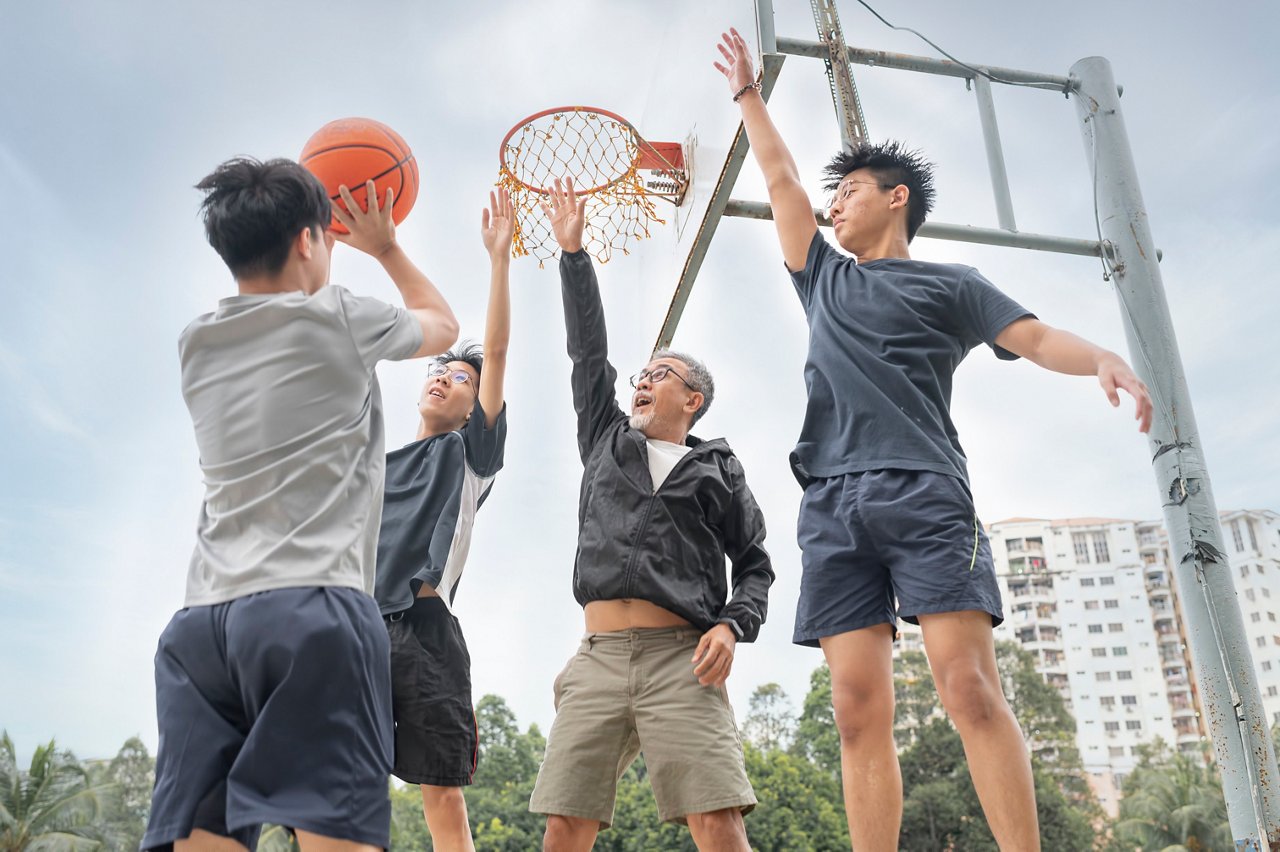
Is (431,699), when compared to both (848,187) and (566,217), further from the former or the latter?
(848,187)

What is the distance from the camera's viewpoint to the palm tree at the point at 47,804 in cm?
2972

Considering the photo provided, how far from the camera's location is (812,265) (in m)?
3.97

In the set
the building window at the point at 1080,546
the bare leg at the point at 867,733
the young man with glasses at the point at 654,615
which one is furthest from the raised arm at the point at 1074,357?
the building window at the point at 1080,546

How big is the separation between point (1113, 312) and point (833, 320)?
2.94m

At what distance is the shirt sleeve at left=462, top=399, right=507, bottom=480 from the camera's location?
4570mm

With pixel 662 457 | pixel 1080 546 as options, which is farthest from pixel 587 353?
pixel 1080 546

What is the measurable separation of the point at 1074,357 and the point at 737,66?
2.10 metres

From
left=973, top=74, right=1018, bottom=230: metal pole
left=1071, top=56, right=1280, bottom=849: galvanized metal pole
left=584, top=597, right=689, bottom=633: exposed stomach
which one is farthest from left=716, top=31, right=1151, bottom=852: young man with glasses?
left=973, top=74, right=1018, bottom=230: metal pole

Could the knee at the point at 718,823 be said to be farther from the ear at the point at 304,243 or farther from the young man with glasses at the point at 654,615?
the ear at the point at 304,243

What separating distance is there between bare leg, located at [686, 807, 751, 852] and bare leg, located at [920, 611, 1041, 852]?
2.70 feet

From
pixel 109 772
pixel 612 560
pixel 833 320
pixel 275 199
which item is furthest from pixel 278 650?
pixel 109 772

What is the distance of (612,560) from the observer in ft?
12.2

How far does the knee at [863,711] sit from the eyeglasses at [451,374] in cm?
237

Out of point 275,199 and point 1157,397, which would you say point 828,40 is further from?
point 275,199
